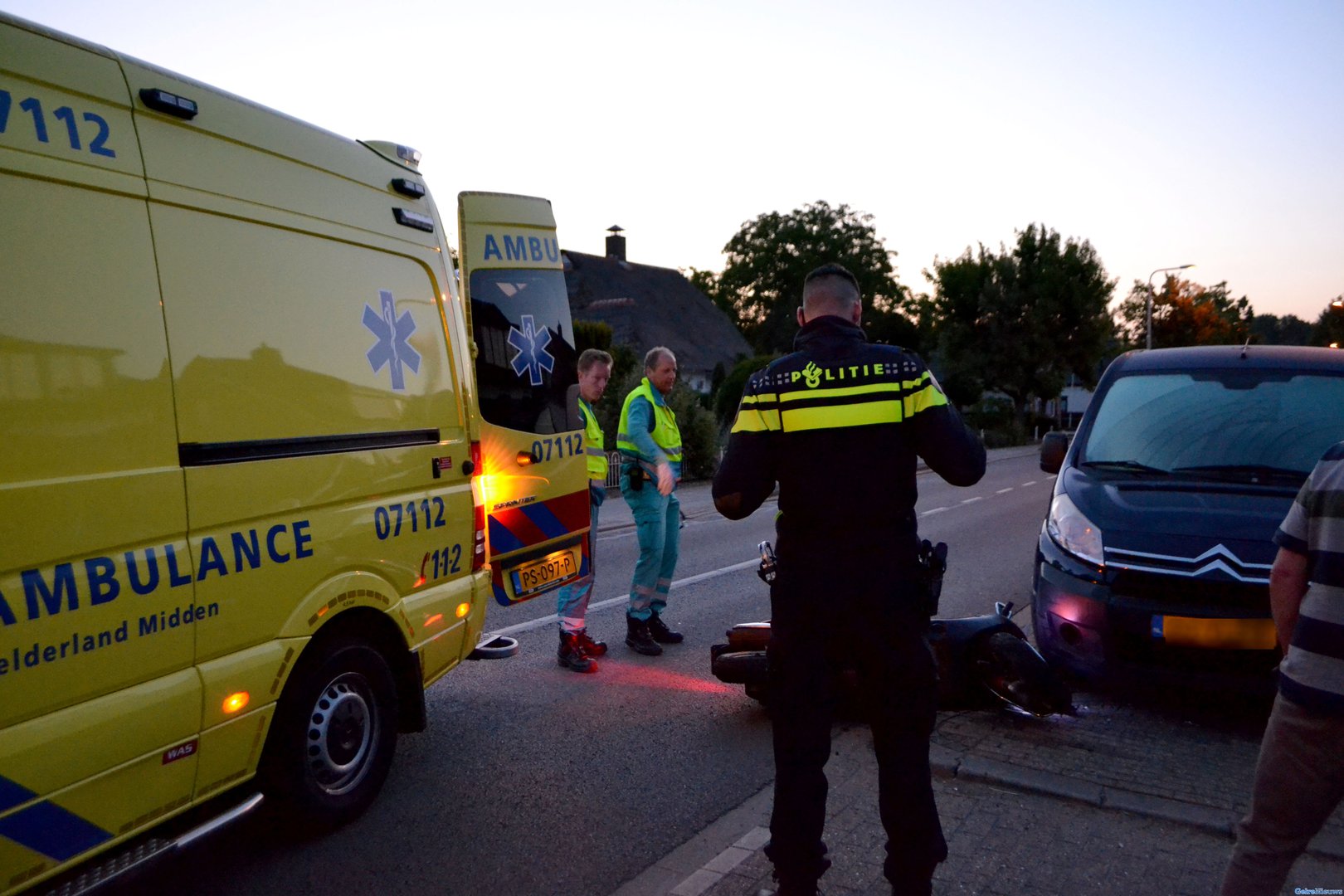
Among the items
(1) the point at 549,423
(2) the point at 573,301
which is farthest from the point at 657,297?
(1) the point at 549,423

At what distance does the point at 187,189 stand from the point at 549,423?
95.6 inches

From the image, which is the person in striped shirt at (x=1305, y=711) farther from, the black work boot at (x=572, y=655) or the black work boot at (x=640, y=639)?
the black work boot at (x=640, y=639)

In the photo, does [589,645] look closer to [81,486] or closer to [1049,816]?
[1049,816]

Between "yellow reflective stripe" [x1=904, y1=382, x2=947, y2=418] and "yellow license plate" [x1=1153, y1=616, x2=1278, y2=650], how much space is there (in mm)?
2366

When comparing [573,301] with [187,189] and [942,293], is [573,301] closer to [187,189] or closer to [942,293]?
[942,293]

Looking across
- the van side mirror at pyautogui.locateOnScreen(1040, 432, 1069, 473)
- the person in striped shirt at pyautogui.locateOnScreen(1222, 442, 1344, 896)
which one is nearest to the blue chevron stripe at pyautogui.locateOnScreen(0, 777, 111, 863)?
the person in striped shirt at pyautogui.locateOnScreen(1222, 442, 1344, 896)

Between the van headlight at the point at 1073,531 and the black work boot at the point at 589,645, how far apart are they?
2755 mm

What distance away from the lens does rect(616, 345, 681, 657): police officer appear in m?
6.21

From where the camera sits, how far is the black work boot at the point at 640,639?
629cm

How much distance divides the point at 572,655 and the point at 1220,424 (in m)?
3.94

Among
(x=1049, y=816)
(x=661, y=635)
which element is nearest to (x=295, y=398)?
(x=1049, y=816)

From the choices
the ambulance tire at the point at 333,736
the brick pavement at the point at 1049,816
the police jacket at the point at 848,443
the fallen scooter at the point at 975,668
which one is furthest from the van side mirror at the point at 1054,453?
the ambulance tire at the point at 333,736

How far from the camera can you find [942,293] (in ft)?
150

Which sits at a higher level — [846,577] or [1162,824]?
[846,577]
